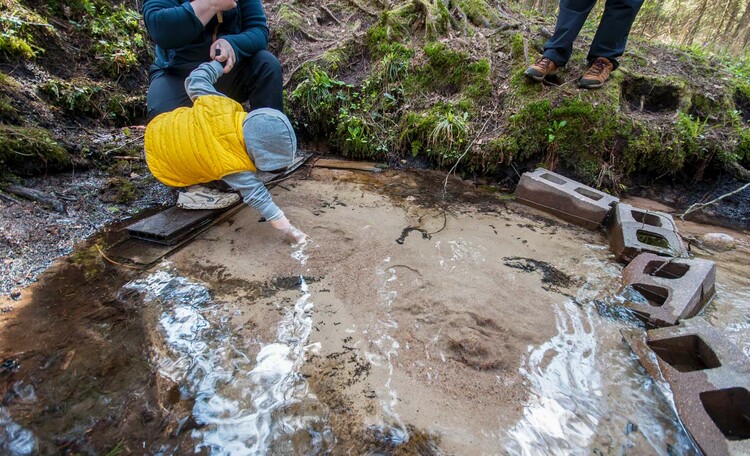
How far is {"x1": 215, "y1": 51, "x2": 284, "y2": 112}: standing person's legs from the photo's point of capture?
2896 mm

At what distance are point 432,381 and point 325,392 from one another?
466 millimetres

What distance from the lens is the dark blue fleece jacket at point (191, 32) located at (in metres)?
2.28

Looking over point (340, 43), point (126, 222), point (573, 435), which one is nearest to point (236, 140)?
point (126, 222)

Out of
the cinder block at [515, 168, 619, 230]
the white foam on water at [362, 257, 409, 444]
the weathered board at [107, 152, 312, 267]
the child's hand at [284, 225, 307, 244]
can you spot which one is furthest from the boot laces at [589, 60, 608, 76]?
the weathered board at [107, 152, 312, 267]

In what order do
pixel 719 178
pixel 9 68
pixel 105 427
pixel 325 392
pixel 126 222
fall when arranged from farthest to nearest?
pixel 719 178
pixel 9 68
pixel 126 222
pixel 325 392
pixel 105 427

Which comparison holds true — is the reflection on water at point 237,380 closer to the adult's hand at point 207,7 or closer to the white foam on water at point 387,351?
the white foam on water at point 387,351

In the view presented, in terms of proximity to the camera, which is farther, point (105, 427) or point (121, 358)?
point (121, 358)

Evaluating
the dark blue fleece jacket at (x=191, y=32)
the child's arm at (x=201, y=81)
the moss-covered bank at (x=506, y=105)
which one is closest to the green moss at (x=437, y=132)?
the moss-covered bank at (x=506, y=105)

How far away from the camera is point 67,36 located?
11.7 feet

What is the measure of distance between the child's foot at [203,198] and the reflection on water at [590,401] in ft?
7.60

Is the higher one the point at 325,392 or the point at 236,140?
the point at 236,140

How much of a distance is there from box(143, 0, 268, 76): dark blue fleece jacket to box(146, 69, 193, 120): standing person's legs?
8 centimetres

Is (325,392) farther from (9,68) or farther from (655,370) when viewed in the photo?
(9,68)

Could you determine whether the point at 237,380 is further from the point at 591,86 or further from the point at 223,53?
the point at 591,86
